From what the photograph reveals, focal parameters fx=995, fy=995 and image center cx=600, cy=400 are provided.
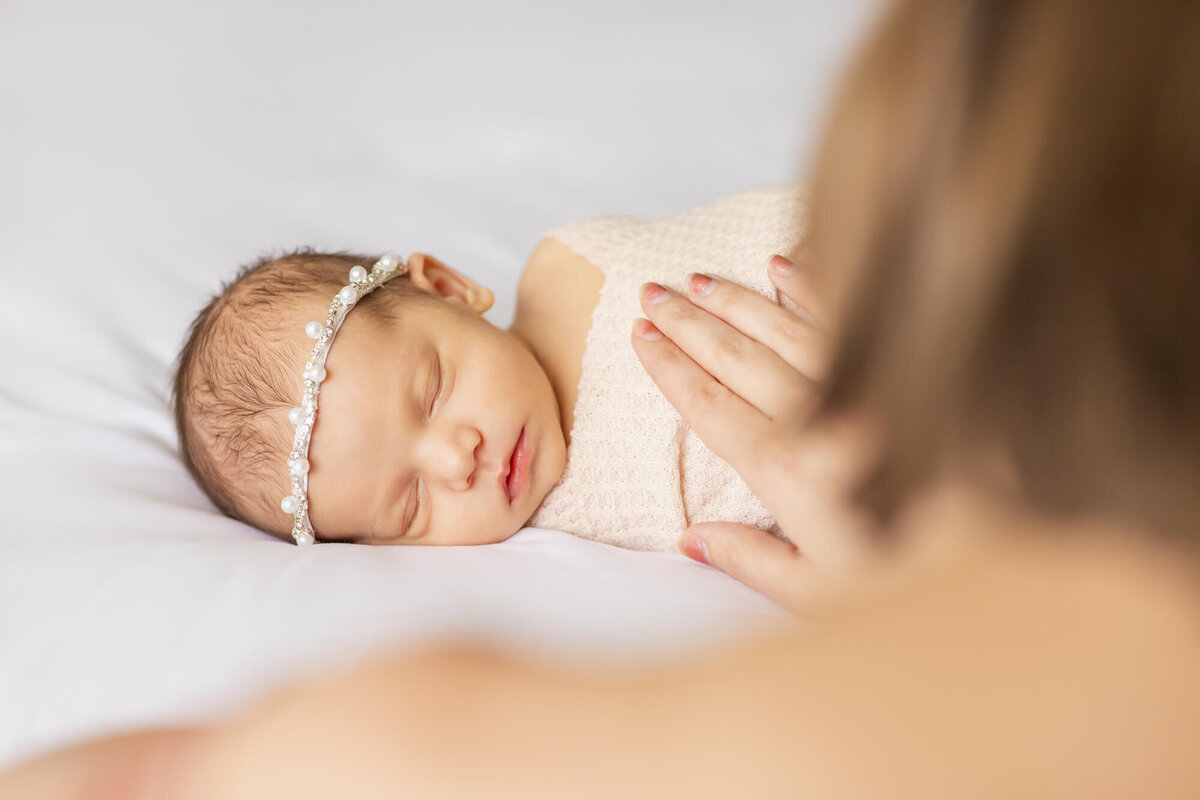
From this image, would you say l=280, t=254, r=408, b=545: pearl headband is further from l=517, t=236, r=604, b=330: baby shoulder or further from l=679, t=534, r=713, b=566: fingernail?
l=679, t=534, r=713, b=566: fingernail

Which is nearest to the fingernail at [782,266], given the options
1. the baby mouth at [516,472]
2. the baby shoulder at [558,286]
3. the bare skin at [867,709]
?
the baby shoulder at [558,286]

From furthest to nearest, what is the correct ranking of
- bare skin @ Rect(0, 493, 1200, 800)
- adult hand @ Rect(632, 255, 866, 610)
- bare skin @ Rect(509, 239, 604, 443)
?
bare skin @ Rect(509, 239, 604, 443)
adult hand @ Rect(632, 255, 866, 610)
bare skin @ Rect(0, 493, 1200, 800)

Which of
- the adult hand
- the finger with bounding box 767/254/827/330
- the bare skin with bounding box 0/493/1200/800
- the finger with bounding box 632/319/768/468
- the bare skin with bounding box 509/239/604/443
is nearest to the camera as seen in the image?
the bare skin with bounding box 0/493/1200/800

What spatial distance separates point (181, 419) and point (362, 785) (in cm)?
109

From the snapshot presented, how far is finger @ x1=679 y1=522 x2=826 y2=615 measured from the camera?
122cm

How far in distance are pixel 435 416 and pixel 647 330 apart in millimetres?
339

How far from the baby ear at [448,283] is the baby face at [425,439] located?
7.6 inches

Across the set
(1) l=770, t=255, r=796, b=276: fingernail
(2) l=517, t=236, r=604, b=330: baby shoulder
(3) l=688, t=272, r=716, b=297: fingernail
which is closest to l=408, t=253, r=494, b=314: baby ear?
(2) l=517, t=236, r=604, b=330: baby shoulder

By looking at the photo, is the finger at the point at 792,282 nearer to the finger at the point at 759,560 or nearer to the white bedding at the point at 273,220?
the white bedding at the point at 273,220

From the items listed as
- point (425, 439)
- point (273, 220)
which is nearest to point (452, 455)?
point (425, 439)

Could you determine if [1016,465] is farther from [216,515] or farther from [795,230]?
[216,515]

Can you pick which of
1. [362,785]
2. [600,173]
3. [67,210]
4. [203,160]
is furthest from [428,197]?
[362,785]

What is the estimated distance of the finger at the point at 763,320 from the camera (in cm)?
134

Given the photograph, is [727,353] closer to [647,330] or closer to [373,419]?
[647,330]
